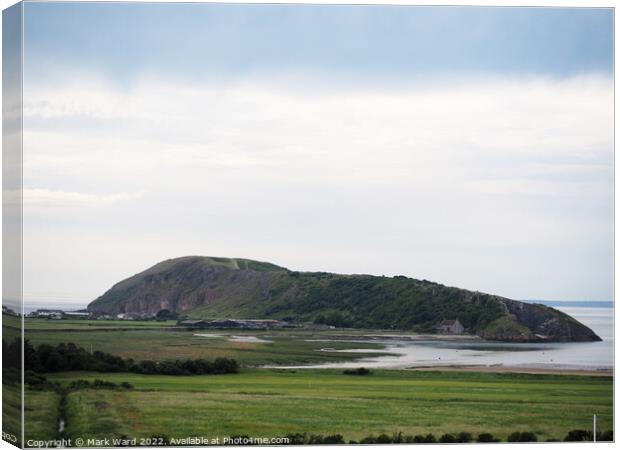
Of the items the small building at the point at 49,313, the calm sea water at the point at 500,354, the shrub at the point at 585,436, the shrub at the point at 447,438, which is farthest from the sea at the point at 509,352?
the small building at the point at 49,313

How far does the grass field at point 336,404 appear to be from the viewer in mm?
22234

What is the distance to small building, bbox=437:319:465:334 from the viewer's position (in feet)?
79.0

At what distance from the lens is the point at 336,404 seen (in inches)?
901

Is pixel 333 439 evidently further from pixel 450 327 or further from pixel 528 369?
pixel 528 369

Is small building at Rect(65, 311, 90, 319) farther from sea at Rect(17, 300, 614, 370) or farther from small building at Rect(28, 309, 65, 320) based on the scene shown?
sea at Rect(17, 300, 614, 370)

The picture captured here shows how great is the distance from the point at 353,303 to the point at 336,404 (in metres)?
2.25

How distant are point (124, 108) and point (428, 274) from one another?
21.6ft

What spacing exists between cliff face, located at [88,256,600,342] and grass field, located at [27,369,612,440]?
3.39 ft

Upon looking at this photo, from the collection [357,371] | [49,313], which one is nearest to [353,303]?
[357,371]

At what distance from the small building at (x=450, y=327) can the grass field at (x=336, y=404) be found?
2.77 ft

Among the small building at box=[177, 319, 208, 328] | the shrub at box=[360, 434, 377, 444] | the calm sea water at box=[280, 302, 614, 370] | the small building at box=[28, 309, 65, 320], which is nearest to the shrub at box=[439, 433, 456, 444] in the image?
the shrub at box=[360, 434, 377, 444]

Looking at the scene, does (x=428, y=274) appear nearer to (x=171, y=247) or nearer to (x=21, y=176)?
(x=171, y=247)

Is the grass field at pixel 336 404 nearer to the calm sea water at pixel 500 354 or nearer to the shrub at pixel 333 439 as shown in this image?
the shrub at pixel 333 439

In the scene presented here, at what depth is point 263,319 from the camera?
2394 centimetres
